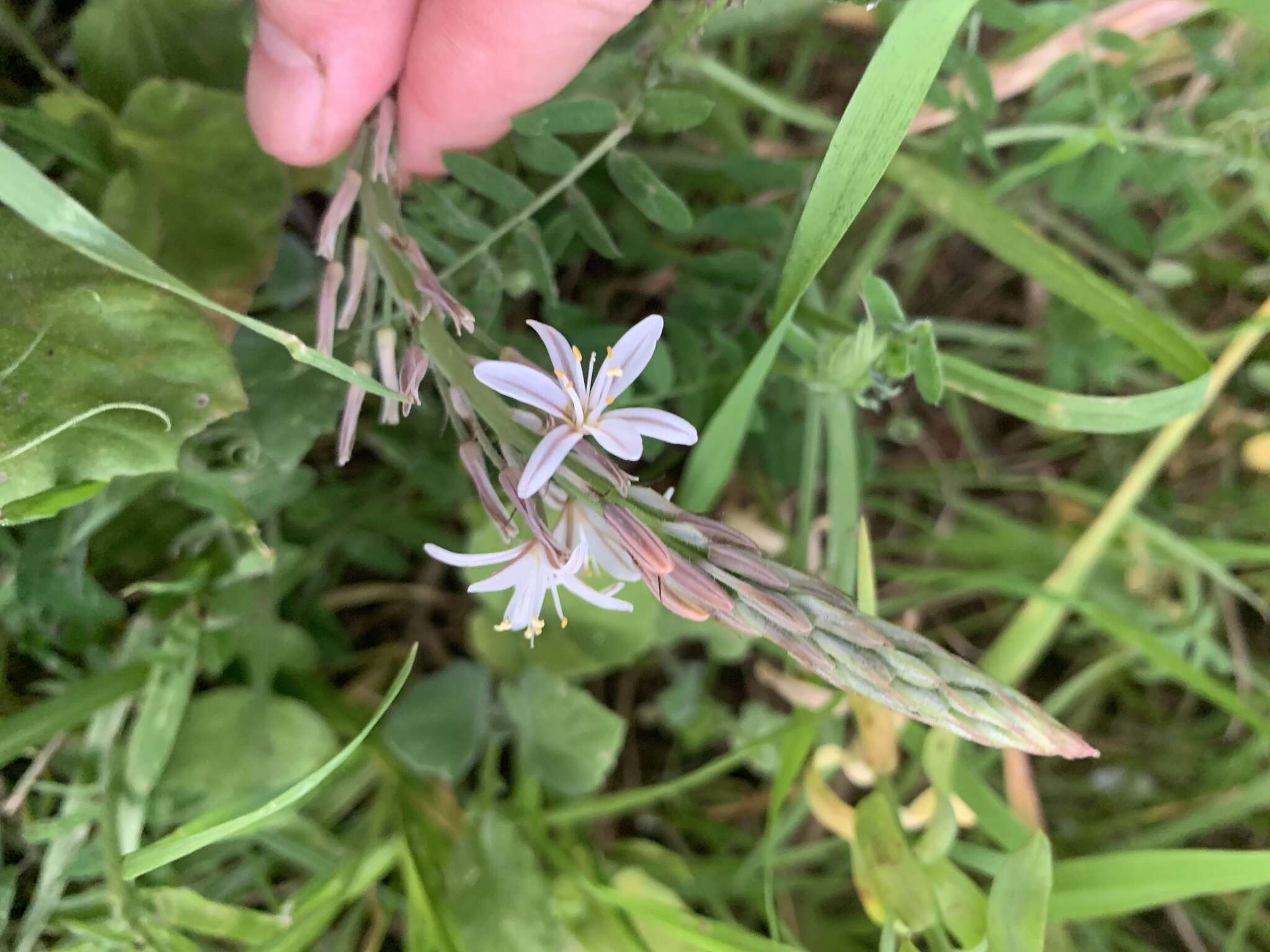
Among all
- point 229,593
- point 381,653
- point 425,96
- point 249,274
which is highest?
point 425,96

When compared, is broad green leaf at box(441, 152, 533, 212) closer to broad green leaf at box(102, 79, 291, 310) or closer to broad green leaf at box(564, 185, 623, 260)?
broad green leaf at box(564, 185, 623, 260)

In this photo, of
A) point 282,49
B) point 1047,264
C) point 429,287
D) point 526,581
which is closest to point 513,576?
point 526,581

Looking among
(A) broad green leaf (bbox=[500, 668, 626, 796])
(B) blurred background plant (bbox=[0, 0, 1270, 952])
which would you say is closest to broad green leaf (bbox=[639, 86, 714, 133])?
(B) blurred background plant (bbox=[0, 0, 1270, 952])

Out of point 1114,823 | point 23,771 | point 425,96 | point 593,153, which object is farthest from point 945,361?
point 23,771

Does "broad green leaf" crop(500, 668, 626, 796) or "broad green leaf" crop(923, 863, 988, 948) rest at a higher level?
"broad green leaf" crop(923, 863, 988, 948)

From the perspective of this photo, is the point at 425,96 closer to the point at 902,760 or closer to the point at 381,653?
the point at 381,653

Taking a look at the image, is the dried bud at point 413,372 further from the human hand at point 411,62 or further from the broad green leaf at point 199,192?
the broad green leaf at point 199,192
